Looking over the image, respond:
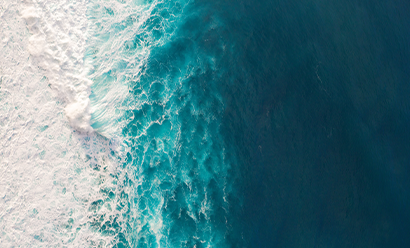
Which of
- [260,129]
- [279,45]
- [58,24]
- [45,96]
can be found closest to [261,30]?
[279,45]

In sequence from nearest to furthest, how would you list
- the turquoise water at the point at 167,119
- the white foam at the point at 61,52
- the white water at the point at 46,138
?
the white water at the point at 46,138
the turquoise water at the point at 167,119
the white foam at the point at 61,52

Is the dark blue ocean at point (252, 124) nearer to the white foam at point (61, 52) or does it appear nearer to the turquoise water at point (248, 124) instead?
the turquoise water at point (248, 124)

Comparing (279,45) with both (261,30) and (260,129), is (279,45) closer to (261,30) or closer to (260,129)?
(261,30)

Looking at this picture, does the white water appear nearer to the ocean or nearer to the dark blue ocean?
the ocean

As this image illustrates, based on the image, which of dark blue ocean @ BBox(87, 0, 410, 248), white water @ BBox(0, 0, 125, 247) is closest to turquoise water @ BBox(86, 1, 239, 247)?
dark blue ocean @ BBox(87, 0, 410, 248)

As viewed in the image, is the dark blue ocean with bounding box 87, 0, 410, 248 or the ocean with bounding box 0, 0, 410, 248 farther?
the dark blue ocean with bounding box 87, 0, 410, 248

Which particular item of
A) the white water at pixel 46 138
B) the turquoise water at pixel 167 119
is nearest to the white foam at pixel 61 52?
the white water at pixel 46 138
